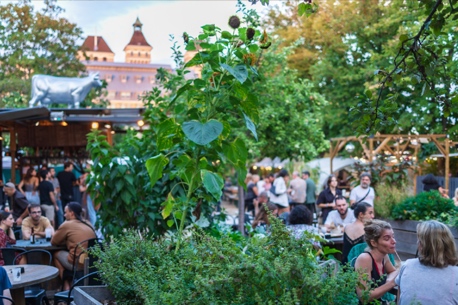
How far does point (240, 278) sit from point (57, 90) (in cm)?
1461

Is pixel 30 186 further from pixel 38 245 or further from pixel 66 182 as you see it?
pixel 38 245

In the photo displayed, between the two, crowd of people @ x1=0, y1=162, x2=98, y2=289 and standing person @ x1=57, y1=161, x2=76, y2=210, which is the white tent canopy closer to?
standing person @ x1=57, y1=161, x2=76, y2=210

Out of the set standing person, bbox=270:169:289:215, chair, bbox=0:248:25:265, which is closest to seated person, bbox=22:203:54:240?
chair, bbox=0:248:25:265

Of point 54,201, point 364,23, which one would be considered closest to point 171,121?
point 54,201

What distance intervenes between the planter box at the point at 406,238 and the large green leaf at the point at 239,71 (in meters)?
5.50

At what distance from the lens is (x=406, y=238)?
9.78 metres

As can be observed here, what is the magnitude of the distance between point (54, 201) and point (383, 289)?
10103 millimetres

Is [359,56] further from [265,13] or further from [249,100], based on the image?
[249,100]

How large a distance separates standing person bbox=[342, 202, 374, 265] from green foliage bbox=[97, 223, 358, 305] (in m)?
3.33

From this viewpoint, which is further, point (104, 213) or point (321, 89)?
point (321, 89)

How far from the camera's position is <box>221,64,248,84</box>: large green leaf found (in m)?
4.81

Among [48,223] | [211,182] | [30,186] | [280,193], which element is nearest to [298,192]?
[280,193]

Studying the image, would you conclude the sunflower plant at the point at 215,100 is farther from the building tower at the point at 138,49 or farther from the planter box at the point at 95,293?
the building tower at the point at 138,49

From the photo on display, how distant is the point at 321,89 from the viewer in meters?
28.4
